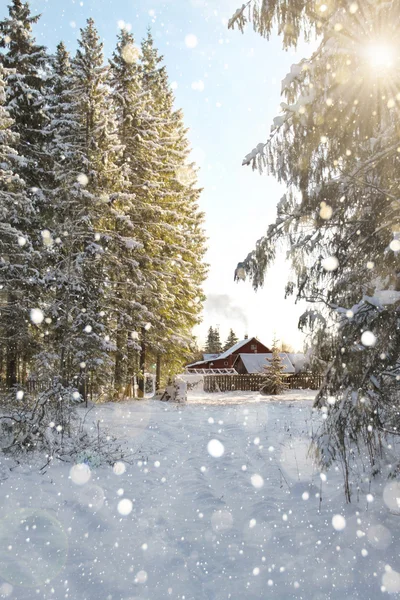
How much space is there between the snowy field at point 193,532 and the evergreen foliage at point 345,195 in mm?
854

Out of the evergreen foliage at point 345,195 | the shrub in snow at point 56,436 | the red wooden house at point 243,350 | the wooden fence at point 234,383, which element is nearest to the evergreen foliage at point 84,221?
the shrub in snow at point 56,436

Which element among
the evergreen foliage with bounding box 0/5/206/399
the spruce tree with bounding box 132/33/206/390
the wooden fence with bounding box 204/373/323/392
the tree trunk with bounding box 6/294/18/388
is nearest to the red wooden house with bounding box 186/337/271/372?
the wooden fence with bounding box 204/373/323/392

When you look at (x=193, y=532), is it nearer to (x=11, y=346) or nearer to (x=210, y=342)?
(x=11, y=346)

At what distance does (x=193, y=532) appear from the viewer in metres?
4.63

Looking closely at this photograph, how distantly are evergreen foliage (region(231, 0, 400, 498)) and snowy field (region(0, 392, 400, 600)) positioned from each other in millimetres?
854

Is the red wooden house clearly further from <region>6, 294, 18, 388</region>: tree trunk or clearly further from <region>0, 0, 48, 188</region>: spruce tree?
<region>0, 0, 48, 188</region>: spruce tree

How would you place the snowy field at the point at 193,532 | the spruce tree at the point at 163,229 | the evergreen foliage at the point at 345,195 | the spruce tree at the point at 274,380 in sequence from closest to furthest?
1. the snowy field at the point at 193,532
2. the evergreen foliage at the point at 345,195
3. the spruce tree at the point at 163,229
4. the spruce tree at the point at 274,380

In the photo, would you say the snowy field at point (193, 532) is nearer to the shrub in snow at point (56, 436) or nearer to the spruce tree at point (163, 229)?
the shrub in snow at point (56, 436)

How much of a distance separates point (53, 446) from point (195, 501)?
2820mm

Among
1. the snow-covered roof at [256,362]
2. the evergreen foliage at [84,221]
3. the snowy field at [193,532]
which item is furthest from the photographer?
the snow-covered roof at [256,362]

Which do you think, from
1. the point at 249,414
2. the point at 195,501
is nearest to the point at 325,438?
the point at 195,501

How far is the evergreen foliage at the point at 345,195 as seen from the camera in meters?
4.12

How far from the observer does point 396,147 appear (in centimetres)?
423

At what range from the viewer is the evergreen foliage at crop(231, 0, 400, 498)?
4117mm
